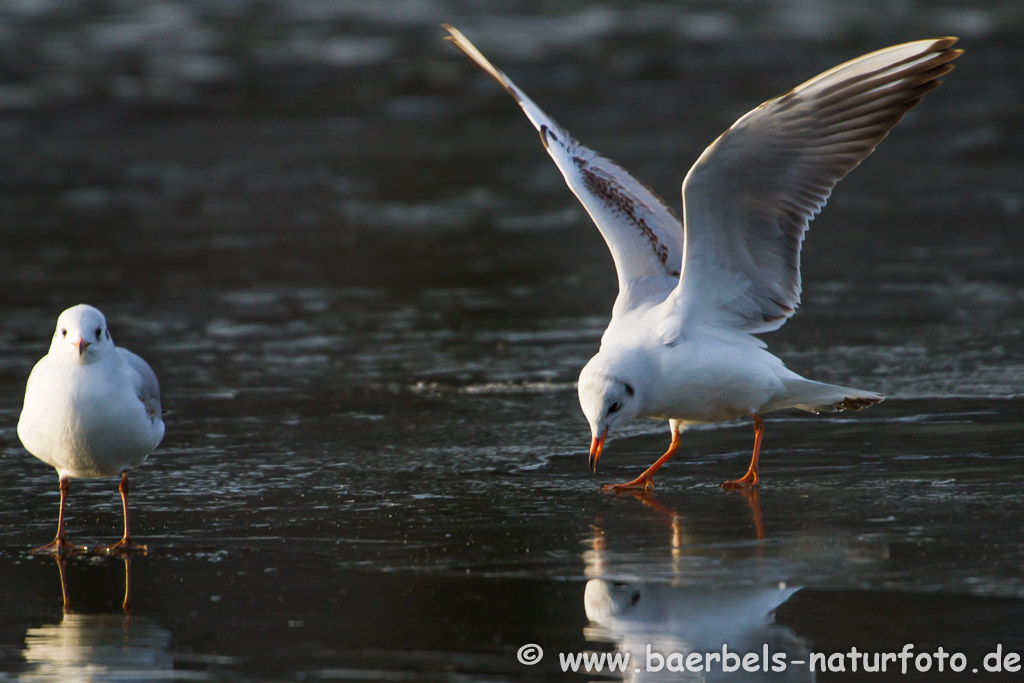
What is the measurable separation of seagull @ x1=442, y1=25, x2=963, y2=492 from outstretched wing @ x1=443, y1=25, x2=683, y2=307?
0.23m

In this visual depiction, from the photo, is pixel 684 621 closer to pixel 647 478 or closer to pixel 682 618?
pixel 682 618

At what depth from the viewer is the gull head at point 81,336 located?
5.16 meters

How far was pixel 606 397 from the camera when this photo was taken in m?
5.83

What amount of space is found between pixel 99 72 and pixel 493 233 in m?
11.5

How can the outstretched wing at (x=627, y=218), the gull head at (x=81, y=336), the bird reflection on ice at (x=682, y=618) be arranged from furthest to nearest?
the outstretched wing at (x=627, y=218) → the gull head at (x=81, y=336) → the bird reflection on ice at (x=682, y=618)

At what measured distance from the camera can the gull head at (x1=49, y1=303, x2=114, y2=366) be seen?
5.16m

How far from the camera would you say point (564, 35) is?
23734 mm

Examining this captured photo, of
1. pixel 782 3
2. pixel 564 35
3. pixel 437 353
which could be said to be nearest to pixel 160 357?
pixel 437 353

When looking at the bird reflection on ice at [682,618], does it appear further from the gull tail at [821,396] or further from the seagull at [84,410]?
the seagull at [84,410]

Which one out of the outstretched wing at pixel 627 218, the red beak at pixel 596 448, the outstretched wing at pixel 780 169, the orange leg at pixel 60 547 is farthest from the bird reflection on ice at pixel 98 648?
the outstretched wing at pixel 627 218

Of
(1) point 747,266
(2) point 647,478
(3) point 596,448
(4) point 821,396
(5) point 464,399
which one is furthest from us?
(5) point 464,399

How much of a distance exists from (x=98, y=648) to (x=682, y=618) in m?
1.78

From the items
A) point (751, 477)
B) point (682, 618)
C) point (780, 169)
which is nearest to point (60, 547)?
point (682, 618)

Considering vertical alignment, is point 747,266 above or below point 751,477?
above
